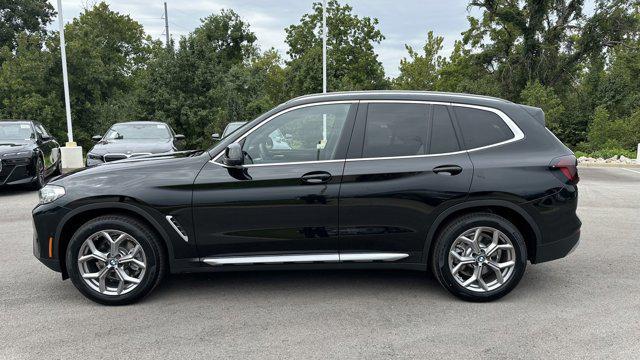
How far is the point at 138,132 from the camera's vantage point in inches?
469

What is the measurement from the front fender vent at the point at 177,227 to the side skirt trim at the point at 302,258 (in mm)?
253

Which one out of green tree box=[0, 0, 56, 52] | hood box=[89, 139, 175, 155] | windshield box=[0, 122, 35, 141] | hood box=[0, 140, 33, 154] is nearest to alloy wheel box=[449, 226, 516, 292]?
hood box=[89, 139, 175, 155]

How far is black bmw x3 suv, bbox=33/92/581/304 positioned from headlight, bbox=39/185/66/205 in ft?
0.04

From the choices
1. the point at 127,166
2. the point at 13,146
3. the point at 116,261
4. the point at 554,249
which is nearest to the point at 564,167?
the point at 554,249

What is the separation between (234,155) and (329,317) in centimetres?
Result: 153

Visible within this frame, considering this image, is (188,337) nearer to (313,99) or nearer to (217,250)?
(217,250)

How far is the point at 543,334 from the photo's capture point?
3.59m

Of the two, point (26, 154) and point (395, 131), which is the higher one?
point (395, 131)

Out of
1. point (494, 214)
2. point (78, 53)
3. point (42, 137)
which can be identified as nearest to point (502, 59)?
point (78, 53)

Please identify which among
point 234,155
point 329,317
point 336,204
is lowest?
point 329,317

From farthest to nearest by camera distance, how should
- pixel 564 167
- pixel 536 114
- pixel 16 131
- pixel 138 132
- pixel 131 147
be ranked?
pixel 138 132 < pixel 16 131 < pixel 131 147 < pixel 536 114 < pixel 564 167

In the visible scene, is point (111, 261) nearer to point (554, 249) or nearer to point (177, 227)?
point (177, 227)

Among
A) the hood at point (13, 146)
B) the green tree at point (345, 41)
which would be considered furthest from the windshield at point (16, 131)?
the green tree at point (345, 41)

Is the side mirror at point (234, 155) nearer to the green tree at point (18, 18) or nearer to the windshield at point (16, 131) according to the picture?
the windshield at point (16, 131)
